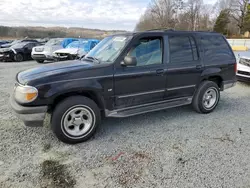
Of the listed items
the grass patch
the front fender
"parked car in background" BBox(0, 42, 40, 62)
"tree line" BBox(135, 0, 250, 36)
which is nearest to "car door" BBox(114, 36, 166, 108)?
the front fender

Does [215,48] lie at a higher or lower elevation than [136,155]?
higher

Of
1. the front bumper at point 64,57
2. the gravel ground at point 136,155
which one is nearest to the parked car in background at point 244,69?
the gravel ground at point 136,155

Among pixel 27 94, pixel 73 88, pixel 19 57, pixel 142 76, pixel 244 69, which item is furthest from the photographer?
pixel 19 57

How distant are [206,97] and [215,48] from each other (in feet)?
3.69

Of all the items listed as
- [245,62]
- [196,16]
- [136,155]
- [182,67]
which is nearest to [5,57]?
[182,67]

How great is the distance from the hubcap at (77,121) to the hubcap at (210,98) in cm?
272

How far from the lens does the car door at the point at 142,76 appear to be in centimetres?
363

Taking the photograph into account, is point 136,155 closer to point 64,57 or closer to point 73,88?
point 73,88

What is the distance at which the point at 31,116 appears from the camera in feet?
10.2

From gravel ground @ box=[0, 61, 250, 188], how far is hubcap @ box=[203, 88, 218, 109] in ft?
1.21

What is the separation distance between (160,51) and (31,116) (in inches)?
98.9

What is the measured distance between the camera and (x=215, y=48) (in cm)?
477

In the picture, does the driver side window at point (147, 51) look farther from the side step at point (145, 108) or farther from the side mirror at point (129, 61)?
the side step at point (145, 108)

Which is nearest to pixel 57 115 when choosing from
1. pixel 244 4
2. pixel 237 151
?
pixel 237 151
